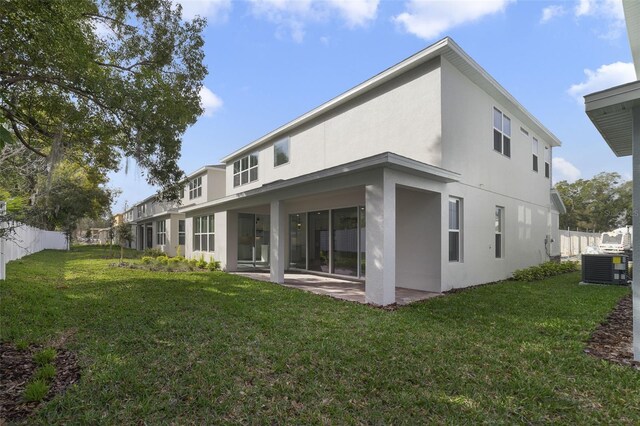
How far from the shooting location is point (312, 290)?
9.31 m

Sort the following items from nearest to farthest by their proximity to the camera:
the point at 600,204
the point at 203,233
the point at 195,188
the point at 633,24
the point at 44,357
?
1. the point at 44,357
2. the point at 633,24
3. the point at 203,233
4. the point at 195,188
5. the point at 600,204

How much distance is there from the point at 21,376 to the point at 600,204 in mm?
48629

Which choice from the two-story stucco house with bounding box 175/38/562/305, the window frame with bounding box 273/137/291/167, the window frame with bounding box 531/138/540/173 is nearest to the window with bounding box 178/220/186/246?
the two-story stucco house with bounding box 175/38/562/305

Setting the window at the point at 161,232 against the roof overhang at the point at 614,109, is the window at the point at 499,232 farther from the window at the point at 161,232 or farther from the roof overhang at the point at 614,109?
the window at the point at 161,232

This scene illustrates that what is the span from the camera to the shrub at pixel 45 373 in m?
3.61

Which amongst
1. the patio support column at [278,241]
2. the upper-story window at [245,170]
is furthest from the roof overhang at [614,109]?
the upper-story window at [245,170]

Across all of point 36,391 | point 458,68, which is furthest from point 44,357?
point 458,68

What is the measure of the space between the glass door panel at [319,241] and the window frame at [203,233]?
214 inches

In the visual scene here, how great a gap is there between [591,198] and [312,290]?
142ft

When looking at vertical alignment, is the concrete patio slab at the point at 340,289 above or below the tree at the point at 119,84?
below

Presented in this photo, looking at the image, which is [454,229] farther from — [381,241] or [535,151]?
[535,151]

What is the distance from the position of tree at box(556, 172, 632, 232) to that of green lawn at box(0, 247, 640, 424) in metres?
39.4

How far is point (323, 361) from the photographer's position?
4.14 m

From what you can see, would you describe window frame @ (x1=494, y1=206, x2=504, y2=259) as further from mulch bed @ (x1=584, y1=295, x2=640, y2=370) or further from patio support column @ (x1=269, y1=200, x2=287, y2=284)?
patio support column @ (x1=269, y1=200, x2=287, y2=284)
